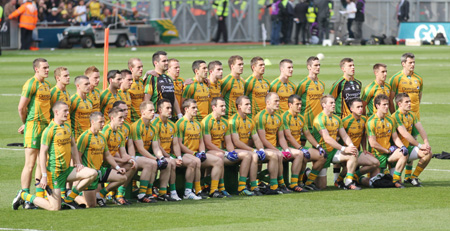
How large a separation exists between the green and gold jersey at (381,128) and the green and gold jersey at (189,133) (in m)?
2.59

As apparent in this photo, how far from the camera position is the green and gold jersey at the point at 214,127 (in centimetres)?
1367

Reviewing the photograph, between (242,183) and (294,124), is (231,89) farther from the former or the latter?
(242,183)

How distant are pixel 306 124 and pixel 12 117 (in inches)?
389

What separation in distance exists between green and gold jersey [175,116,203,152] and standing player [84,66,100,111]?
1.18 meters

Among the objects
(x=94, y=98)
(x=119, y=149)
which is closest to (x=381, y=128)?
(x=119, y=149)

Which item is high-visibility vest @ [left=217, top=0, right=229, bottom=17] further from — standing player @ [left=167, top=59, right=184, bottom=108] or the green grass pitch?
standing player @ [left=167, top=59, right=184, bottom=108]

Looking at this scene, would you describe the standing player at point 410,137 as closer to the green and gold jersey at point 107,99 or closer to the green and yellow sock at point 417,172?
the green and yellow sock at point 417,172

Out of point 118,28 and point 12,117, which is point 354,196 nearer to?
point 12,117

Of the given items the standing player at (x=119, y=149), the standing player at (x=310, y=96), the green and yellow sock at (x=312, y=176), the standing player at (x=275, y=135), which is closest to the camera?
the standing player at (x=119, y=149)

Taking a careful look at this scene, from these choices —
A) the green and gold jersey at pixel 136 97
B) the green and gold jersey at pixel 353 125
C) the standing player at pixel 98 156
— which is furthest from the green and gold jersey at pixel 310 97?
the standing player at pixel 98 156

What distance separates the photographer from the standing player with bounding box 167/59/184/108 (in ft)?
47.4

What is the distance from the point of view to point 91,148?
41.0 feet

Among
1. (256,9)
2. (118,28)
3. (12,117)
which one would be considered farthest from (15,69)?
(256,9)

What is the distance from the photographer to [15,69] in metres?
31.7
